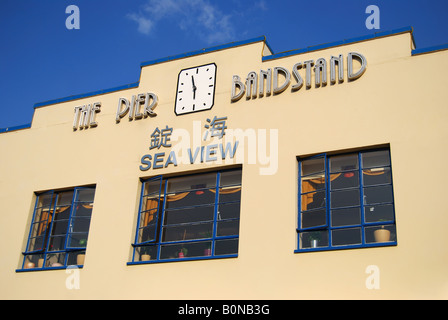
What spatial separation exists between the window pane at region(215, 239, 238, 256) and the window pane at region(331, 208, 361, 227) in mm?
2868

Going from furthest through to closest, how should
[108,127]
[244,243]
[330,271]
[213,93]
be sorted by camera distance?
[108,127]
[213,93]
[244,243]
[330,271]

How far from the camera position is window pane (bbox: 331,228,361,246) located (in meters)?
14.2

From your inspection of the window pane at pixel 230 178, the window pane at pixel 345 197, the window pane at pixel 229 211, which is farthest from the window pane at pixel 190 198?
the window pane at pixel 345 197

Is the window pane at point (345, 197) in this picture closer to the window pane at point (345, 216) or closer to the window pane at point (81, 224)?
the window pane at point (345, 216)

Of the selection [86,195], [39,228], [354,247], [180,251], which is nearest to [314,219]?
[180,251]

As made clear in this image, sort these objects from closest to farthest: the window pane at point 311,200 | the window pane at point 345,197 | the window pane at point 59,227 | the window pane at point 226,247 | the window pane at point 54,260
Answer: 1. the window pane at point 311,200
2. the window pane at point 54,260
3. the window pane at point 345,197
4. the window pane at point 59,227
5. the window pane at point 226,247

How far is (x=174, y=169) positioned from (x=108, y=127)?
236cm

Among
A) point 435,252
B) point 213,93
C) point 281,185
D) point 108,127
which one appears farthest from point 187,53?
point 435,252

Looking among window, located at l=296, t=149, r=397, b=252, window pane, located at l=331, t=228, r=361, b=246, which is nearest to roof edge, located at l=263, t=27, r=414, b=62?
window, located at l=296, t=149, r=397, b=252

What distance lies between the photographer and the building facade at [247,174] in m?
9.97

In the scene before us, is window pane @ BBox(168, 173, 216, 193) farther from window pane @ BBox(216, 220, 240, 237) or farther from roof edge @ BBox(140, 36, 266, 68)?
window pane @ BBox(216, 220, 240, 237)

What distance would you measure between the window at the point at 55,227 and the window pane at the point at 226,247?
13.7ft

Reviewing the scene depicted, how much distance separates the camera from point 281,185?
1112cm
